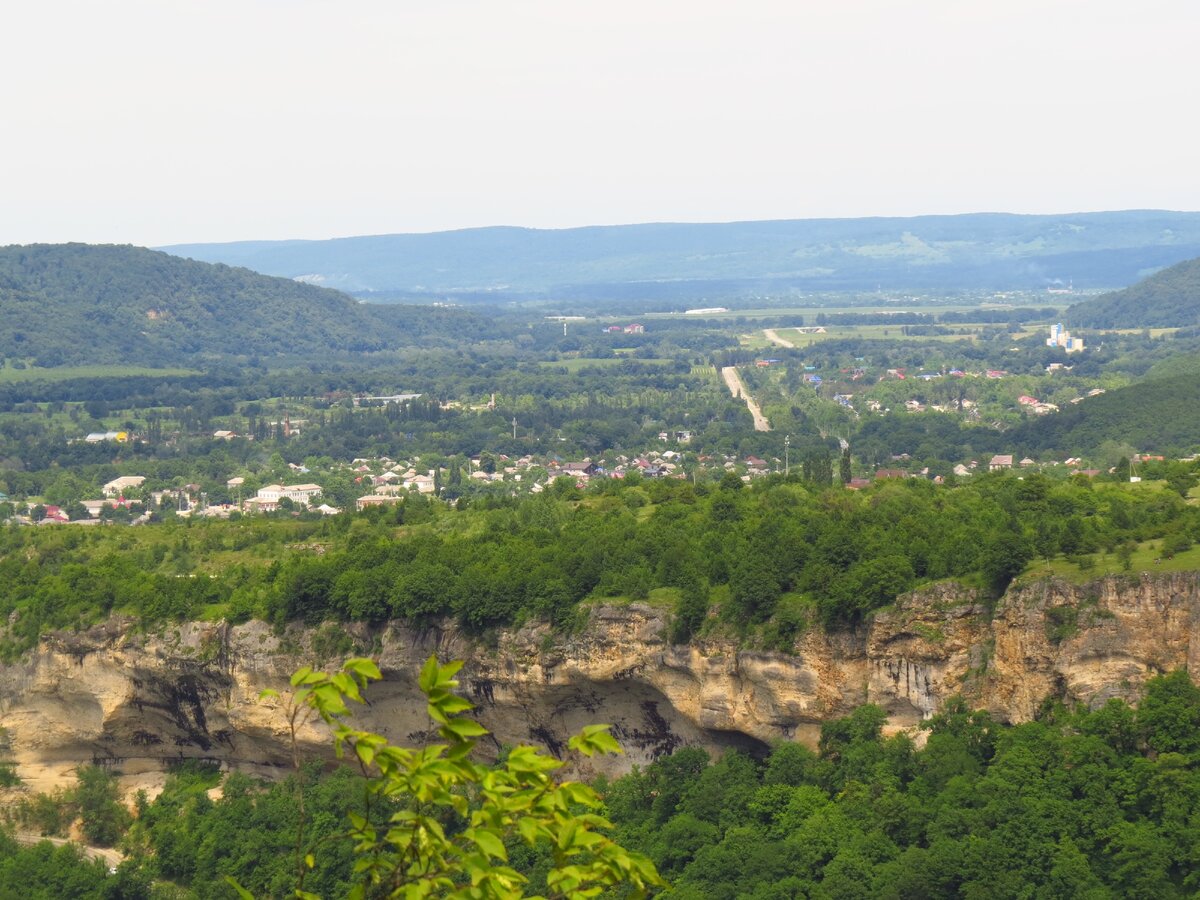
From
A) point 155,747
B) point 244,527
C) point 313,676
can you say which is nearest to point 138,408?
point 244,527

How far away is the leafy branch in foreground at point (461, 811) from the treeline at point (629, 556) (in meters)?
26.1

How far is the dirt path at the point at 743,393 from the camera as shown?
12264 centimetres

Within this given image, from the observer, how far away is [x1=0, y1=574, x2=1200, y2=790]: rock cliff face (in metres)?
33.3

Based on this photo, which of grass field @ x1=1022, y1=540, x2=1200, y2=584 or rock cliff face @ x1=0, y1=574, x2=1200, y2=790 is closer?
grass field @ x1=1022, y1=540, x2=1200, y2=584

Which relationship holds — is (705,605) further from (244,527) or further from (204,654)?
(244,527)

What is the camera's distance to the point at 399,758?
9.91 m

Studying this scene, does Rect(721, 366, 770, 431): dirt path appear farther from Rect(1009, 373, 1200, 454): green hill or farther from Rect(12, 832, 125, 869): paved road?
Rect(12, 832, 125, 869): paved road

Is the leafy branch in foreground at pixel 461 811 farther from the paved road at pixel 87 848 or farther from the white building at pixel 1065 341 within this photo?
the white building at pixel 1065 341

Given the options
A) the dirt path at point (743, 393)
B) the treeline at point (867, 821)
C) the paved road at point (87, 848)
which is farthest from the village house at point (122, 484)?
the treeline at point (867, 821)

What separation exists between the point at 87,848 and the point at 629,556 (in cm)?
1591

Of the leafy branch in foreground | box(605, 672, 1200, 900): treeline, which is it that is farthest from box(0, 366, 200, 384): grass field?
the leafy branch in foreground

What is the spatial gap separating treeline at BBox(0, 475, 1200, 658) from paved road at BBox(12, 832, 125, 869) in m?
5.82

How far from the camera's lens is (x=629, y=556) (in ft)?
136

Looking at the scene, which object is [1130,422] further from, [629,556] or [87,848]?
[87,848]
